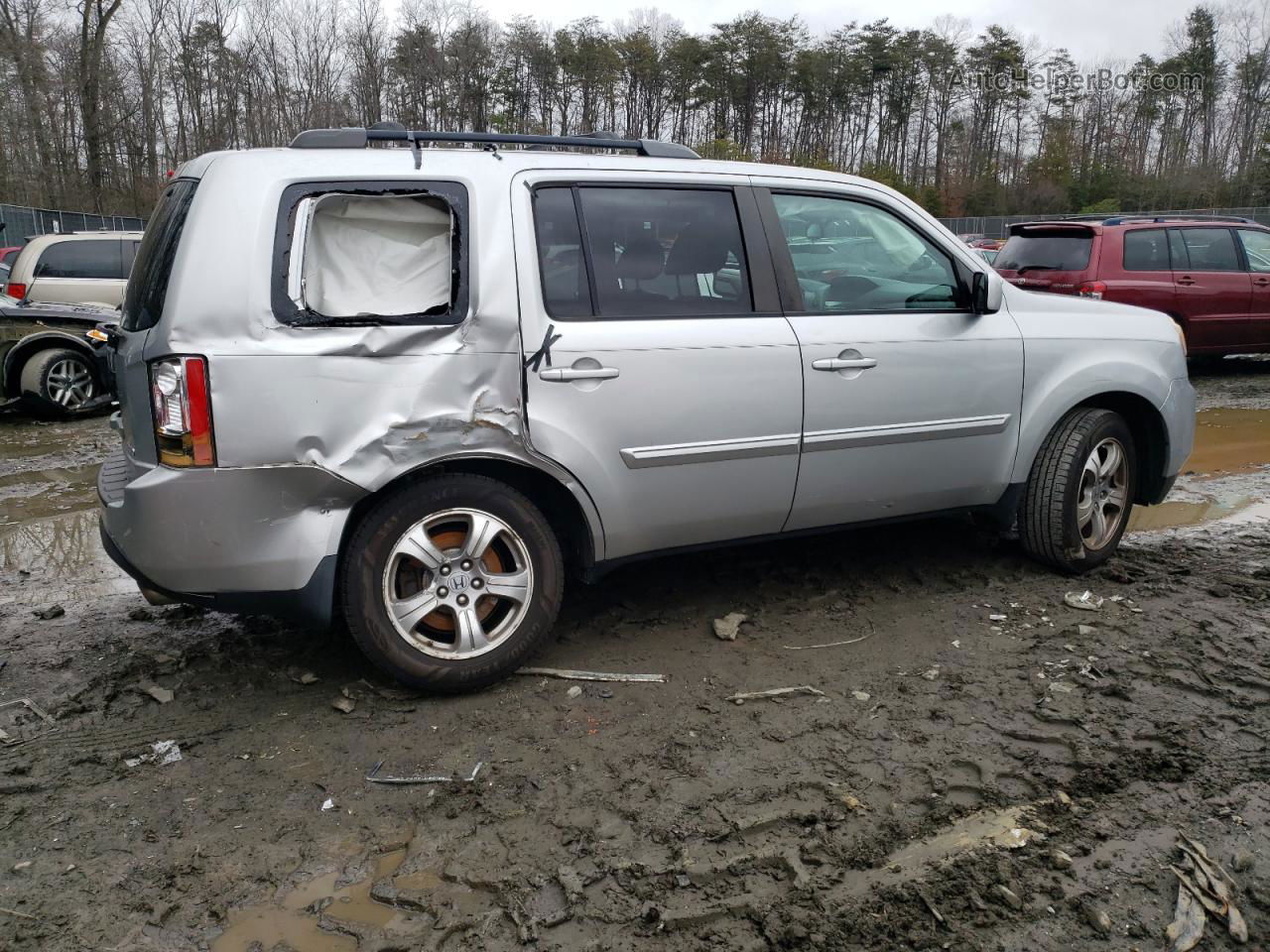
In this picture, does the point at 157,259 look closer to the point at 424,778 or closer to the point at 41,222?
the point at 424,778

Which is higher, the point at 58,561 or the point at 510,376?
the point at 510,376

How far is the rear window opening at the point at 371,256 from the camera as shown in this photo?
3.34 m

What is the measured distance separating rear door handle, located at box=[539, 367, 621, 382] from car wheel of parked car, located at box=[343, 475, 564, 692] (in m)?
0.42

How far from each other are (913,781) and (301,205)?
8.69 ft

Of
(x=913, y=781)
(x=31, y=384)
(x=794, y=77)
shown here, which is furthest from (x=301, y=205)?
(x=794, y=77)

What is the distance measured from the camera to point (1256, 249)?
1155 cm

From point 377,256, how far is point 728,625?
2.03m

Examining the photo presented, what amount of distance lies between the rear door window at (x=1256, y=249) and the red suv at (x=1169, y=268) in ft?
0.04

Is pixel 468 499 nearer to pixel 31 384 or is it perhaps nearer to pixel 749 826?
pixel 749 826

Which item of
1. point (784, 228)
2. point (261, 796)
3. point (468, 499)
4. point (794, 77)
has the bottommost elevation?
point (261, 796)

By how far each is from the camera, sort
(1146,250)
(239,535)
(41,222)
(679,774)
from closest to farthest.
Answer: (679,774), (239,535), (1146,250), (41,222)

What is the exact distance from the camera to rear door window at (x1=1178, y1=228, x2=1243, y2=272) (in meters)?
11.1

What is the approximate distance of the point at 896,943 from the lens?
2396mm

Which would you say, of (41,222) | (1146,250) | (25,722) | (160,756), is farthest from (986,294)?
(41,222)
